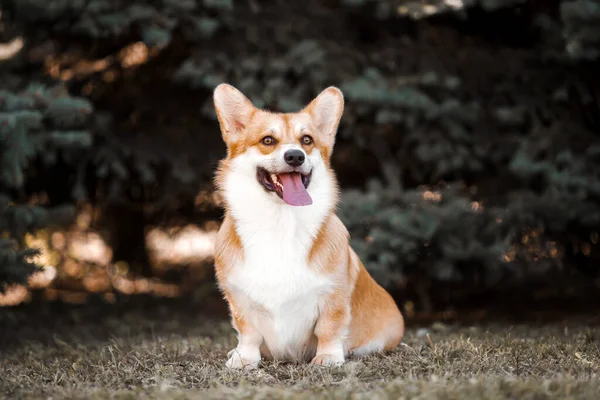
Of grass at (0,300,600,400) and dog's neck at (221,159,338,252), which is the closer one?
grass at (0,300,600,400)

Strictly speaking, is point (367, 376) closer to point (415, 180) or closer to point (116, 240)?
point (415, 180)

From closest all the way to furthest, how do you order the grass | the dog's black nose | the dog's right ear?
1. the grass
2. the dog's black nose
3. the dog's right ear

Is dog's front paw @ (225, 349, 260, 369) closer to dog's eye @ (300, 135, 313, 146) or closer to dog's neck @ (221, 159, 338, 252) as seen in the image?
dog's neck @ (221, 159, 338, 252)

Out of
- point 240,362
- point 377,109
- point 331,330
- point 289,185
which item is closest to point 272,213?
point 289,185

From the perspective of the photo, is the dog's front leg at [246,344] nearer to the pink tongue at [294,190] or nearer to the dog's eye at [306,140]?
the pink tongue at [294,190]

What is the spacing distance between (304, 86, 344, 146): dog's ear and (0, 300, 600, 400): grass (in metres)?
1.34

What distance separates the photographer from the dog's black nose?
3.47m

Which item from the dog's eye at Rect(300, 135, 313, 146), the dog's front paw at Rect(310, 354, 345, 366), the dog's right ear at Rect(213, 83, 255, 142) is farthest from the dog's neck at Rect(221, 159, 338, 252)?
the dog's front paw at Rect(310, 354, 345, 366)

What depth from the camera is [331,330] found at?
3631 mm

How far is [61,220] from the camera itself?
604cm

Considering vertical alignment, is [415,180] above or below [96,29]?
below

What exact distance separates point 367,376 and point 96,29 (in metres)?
4.07

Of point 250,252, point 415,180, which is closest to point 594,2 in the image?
point 415,180

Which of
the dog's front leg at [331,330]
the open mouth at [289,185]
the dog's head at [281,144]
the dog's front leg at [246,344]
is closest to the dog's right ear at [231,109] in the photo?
the dog's head at [281,144]
